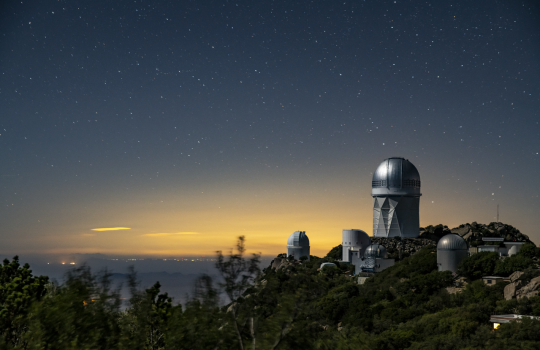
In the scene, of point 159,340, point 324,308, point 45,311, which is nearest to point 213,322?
point 45,311

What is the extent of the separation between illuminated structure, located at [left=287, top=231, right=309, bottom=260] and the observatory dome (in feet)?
53.5

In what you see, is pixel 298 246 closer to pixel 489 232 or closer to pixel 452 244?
pixel 489 232

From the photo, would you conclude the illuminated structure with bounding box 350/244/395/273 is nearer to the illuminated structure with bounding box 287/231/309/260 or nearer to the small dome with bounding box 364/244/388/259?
the small dome with bounding box 364/244/388/259

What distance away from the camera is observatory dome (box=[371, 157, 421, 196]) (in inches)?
2943

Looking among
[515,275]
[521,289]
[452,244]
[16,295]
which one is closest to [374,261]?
[452,244]

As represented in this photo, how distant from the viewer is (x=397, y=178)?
74875 mm

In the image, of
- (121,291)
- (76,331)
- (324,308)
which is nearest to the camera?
(76,331)

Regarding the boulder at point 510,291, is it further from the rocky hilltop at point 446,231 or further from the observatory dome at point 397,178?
the observatory dome at point 397,178

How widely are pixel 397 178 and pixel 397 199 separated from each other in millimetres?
3484

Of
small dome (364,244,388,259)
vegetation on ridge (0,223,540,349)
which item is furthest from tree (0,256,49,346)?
small dome (364,244,388,259)

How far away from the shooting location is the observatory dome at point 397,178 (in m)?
74.8

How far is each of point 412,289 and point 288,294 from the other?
127 ft

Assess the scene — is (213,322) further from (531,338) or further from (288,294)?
(531,338)

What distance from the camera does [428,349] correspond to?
2622cm
